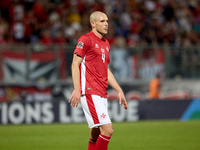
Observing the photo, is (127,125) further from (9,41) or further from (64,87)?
(9,41)

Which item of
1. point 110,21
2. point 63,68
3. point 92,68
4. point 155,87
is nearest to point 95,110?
point 92,68

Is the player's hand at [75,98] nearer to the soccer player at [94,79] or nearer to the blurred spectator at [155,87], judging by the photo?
the soccer player at [94,79]

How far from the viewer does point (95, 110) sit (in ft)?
16.5

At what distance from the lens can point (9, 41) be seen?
14281 millimetres

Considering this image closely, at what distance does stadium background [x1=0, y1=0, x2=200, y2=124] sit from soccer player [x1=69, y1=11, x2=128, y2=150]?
8263 millimetres

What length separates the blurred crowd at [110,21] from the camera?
1468cm

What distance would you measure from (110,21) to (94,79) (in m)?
11.9

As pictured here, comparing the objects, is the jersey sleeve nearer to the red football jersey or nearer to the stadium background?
the red football jersey

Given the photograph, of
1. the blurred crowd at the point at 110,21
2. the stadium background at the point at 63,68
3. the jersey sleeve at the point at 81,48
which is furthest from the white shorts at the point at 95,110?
the blurred crowd at the point at 110,21

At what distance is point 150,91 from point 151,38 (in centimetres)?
279

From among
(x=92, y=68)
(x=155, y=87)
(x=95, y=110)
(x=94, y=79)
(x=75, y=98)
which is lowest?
(x=155, y=87)

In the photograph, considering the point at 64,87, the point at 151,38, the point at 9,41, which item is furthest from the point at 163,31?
the point at 9,41

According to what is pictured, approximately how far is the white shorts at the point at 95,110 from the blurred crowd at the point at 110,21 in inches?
377

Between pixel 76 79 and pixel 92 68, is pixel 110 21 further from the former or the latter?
pixel 76 79
